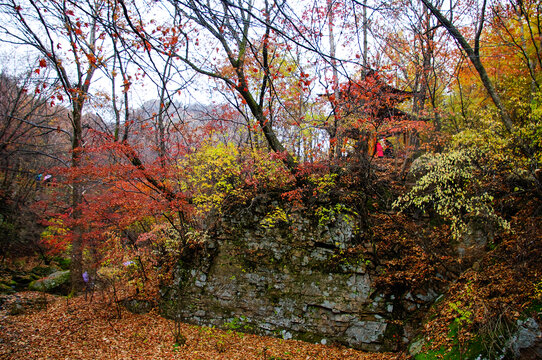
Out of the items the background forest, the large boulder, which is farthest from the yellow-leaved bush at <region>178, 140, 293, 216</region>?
the large boulder

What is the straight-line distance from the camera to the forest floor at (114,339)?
5492mm

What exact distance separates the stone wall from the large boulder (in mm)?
5118

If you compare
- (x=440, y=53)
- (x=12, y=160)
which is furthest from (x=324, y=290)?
(x=12, y=160)

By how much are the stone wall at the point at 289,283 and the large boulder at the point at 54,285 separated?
5118 millimetres

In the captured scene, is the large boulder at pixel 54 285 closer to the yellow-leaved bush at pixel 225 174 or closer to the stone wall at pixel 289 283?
the stone wall at pixel 289 283

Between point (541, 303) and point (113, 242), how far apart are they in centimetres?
1078

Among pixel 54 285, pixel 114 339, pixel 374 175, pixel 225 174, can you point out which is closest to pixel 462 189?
pixel 374 175

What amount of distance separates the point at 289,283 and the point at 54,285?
8.99 meters

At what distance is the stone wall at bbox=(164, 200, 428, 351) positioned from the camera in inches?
253

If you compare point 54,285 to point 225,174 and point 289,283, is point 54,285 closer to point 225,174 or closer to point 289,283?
point 225,174

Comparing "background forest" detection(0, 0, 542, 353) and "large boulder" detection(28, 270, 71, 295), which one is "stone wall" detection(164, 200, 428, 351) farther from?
"large boulder" detection(28, 270, 71, 295)

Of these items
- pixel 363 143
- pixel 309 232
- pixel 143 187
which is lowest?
pixel 309 232

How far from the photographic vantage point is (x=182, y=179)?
8.23 metres

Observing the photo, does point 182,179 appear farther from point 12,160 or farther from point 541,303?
point 12,160
